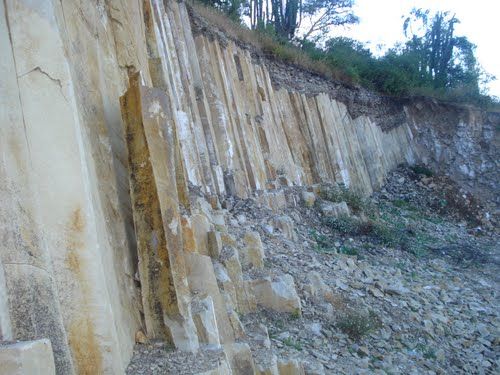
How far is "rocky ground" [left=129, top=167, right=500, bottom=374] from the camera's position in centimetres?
587

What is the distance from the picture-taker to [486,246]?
1516 centimetres

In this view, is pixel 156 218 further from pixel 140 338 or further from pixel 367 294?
pixel 367 294

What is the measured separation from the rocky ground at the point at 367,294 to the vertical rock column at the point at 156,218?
244mm

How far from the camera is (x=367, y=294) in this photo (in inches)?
315

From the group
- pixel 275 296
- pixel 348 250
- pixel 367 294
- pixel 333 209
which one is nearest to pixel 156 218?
pixel 275 296

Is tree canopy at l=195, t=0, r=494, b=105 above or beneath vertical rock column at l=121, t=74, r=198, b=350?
above

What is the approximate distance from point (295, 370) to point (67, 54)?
3.43 metres

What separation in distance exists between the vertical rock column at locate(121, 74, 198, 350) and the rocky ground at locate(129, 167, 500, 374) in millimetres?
244

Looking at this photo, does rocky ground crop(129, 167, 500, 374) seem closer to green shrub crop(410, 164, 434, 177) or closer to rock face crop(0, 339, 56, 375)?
rock face crop(0, 339, 56, 375)

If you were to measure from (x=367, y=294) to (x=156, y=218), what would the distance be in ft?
16.1

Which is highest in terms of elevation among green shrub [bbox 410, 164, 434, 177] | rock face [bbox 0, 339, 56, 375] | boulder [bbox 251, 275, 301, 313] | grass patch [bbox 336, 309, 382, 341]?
green shrub [bbox 410, 164, 434, 177]

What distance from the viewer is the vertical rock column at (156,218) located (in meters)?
3.88

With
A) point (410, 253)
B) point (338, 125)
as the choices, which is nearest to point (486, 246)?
point (410, 253)

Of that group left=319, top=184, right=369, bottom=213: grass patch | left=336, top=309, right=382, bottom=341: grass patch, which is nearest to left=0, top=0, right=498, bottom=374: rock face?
left=336, top=309, right=382, bottom=341: grass patch
